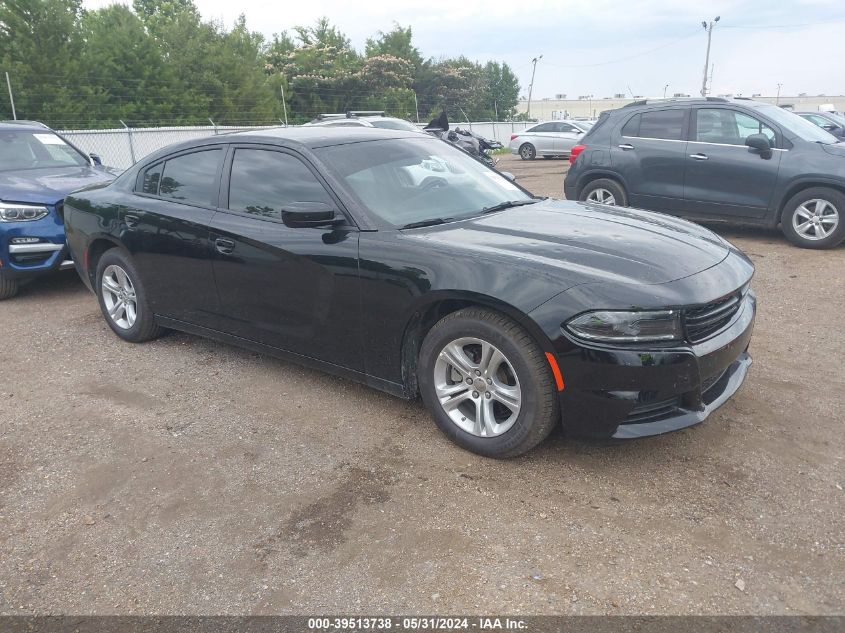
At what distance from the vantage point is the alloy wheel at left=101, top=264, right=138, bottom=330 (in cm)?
517

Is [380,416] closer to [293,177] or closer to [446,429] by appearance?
[446,429]

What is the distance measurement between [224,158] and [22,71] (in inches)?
813

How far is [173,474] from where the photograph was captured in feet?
11.2

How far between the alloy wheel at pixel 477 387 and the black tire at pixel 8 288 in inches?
204

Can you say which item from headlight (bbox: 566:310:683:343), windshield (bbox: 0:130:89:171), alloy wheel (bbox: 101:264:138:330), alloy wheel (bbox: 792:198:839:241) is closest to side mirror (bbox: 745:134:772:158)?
alloy wheel (bbox: 792:198:839:241)

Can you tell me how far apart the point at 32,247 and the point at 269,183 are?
351 centimetres

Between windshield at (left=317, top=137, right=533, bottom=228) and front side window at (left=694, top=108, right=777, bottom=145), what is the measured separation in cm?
472

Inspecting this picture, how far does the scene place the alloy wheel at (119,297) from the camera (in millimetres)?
5168

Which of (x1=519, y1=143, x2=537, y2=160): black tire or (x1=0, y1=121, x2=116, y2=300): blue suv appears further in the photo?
(x1=519, y1=143, x2=537, y2=160): black tire

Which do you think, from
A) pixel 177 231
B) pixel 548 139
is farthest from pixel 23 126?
pixel 548 139

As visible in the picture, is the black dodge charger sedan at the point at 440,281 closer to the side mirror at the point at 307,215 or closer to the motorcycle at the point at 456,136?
the side mirror at the point at 307,215

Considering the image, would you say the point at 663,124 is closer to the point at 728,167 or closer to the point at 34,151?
the point at 728,167

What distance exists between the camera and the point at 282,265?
3.97 meters

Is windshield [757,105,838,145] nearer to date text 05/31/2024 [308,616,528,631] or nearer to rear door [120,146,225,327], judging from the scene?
rear door [120,146,225,327]
